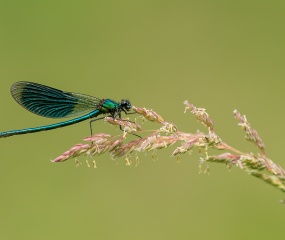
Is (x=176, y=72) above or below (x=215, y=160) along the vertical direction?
above

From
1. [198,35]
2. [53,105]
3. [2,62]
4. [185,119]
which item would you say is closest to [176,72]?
[198,35]

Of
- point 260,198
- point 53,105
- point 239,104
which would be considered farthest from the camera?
point 239,104

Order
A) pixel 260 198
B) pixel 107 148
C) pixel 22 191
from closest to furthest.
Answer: pixel 107 148
pixel 260 198
pixel 22 191

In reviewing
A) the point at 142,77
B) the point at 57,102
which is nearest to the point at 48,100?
the point at 57,102

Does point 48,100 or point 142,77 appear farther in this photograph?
point 142,77

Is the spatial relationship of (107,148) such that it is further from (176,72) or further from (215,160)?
(176,72)

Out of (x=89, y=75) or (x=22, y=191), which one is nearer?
(x=22, y=191)

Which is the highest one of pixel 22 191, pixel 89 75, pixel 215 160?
pixel 89 75

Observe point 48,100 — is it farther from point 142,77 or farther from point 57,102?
point 142,77
